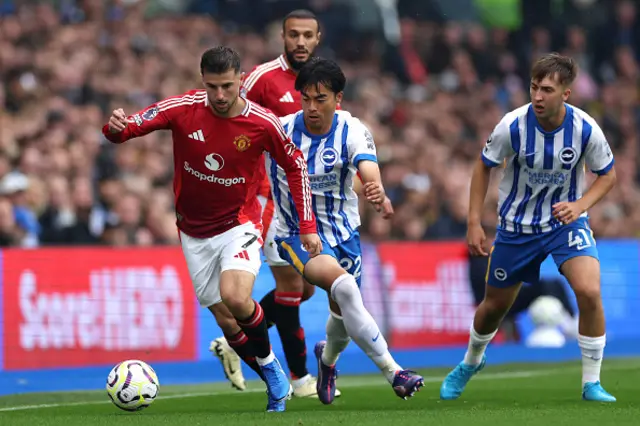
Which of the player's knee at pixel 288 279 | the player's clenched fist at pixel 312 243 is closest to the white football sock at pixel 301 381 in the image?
the player's knee at pixel 288 279

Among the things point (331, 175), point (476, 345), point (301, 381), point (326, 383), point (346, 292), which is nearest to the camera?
point (346, 292)

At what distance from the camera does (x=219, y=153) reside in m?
8.36

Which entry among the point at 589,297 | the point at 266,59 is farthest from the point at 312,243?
the point at 266,59

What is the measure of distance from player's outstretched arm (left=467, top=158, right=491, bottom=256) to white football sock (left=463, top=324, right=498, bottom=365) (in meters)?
0.62

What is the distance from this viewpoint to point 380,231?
54.9 feet

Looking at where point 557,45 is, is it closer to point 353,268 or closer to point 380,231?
point 380,231

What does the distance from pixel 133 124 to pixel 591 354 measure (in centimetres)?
333

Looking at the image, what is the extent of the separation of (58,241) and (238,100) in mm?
5887

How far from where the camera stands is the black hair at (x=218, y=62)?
799 centimetres

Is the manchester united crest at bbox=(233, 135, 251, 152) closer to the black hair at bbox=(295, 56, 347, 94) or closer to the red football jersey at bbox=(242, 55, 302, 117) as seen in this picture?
the black hair at bbox=(295, 56, 347, 94)

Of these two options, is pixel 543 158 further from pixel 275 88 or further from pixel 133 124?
pixel 133 124

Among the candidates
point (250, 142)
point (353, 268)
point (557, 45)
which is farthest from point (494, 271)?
point (557, 45)

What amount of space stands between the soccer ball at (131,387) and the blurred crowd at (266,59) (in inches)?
210

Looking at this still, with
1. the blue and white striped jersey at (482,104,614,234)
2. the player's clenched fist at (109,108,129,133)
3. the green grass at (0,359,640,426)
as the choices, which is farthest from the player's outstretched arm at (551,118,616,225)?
the player's clenched fist at (109,108,129,133)
